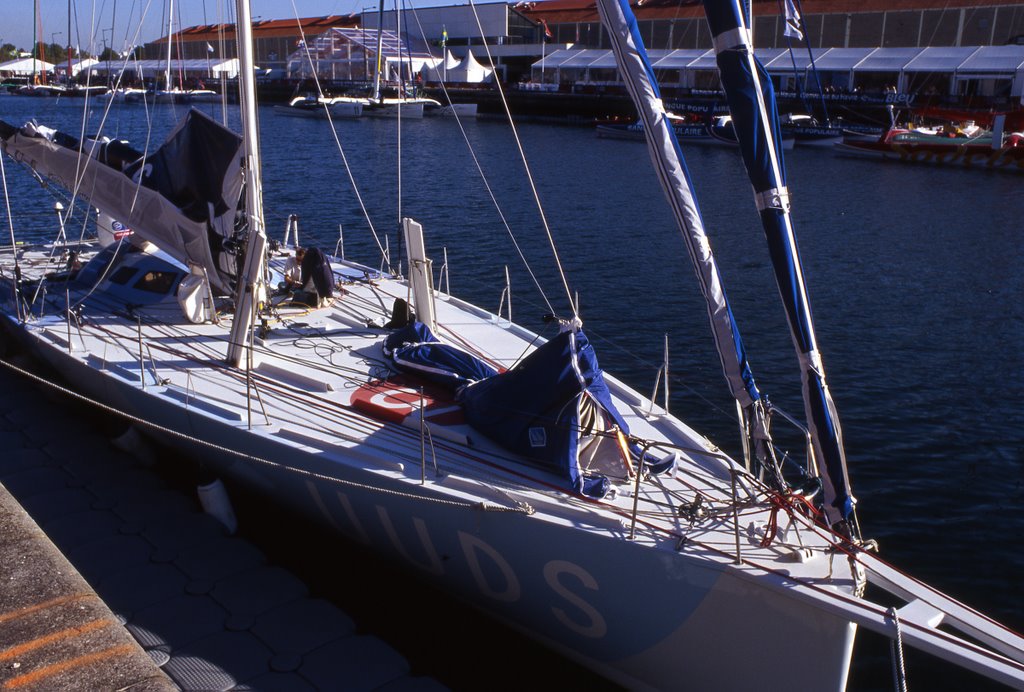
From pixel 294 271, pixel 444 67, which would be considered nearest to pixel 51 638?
pixel 294 271

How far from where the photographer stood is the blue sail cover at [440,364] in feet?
28.8

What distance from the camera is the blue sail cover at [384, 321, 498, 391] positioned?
877 centimetres

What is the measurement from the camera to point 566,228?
1061 inches

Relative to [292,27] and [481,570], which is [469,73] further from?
[481,570]

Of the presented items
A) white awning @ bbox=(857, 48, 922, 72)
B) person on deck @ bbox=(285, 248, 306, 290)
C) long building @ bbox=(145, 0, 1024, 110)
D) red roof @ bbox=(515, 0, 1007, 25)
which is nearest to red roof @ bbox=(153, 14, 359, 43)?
long building @ bbox=(145, 0, 1024, 110)

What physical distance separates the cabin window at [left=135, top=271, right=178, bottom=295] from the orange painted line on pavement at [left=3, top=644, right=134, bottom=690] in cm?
756

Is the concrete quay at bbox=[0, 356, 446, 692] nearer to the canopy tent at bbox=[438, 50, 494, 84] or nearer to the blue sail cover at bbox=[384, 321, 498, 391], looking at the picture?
the blue sail cover at bbox=[384, 321, 498, 391]

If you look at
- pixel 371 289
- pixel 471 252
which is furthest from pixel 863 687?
pixel 471 252

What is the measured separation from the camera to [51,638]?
16.3 feet

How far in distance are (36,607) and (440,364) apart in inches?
176

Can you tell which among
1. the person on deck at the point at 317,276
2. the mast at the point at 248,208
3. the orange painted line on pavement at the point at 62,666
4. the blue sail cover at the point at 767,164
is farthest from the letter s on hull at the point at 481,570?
the person on deck at the point at 317,276

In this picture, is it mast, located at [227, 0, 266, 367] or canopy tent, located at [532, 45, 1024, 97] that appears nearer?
mast, located at [227, 0, 266, 367]

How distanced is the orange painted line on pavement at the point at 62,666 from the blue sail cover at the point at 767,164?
4669 millimetres

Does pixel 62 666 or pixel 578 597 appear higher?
pixel 62 666
